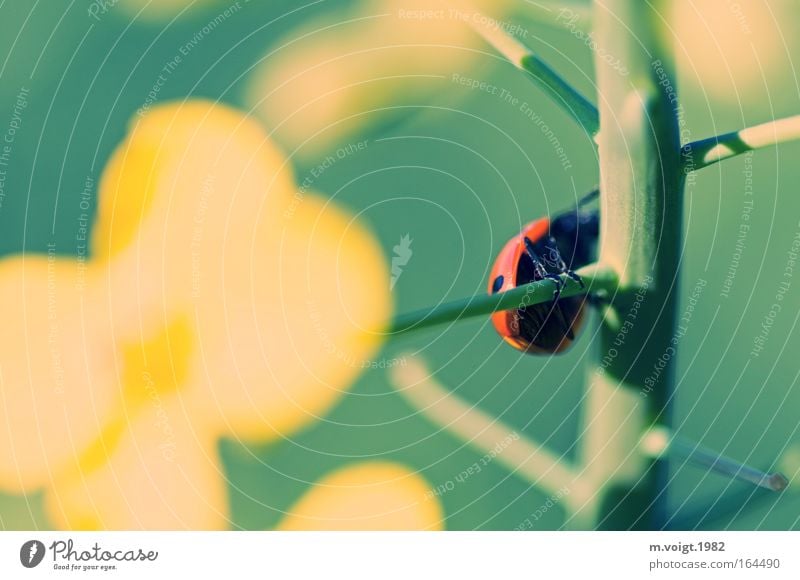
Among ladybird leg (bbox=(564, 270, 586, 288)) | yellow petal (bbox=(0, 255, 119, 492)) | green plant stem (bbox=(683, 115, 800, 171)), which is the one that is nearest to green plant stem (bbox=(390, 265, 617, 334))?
ladybird leg (bbox=(564, 270, 586, 288))

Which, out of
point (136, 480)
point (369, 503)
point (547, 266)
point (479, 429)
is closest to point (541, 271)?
point (547, 266)

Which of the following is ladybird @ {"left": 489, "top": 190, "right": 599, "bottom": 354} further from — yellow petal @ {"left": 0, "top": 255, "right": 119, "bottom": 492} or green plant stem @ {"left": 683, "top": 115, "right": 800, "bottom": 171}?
yellow petal @ {"left": 0, "top": 255, "right": 119, "bottom": 492}

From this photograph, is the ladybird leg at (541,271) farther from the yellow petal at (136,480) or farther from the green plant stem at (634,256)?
the yellow petal at (136,480)

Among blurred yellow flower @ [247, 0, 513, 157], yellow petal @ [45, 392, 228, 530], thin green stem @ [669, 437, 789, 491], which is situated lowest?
thin green stem @ [669, 437, 789, 491]

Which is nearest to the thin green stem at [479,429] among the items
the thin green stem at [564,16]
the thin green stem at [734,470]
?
the thin green stem at [734,470]
